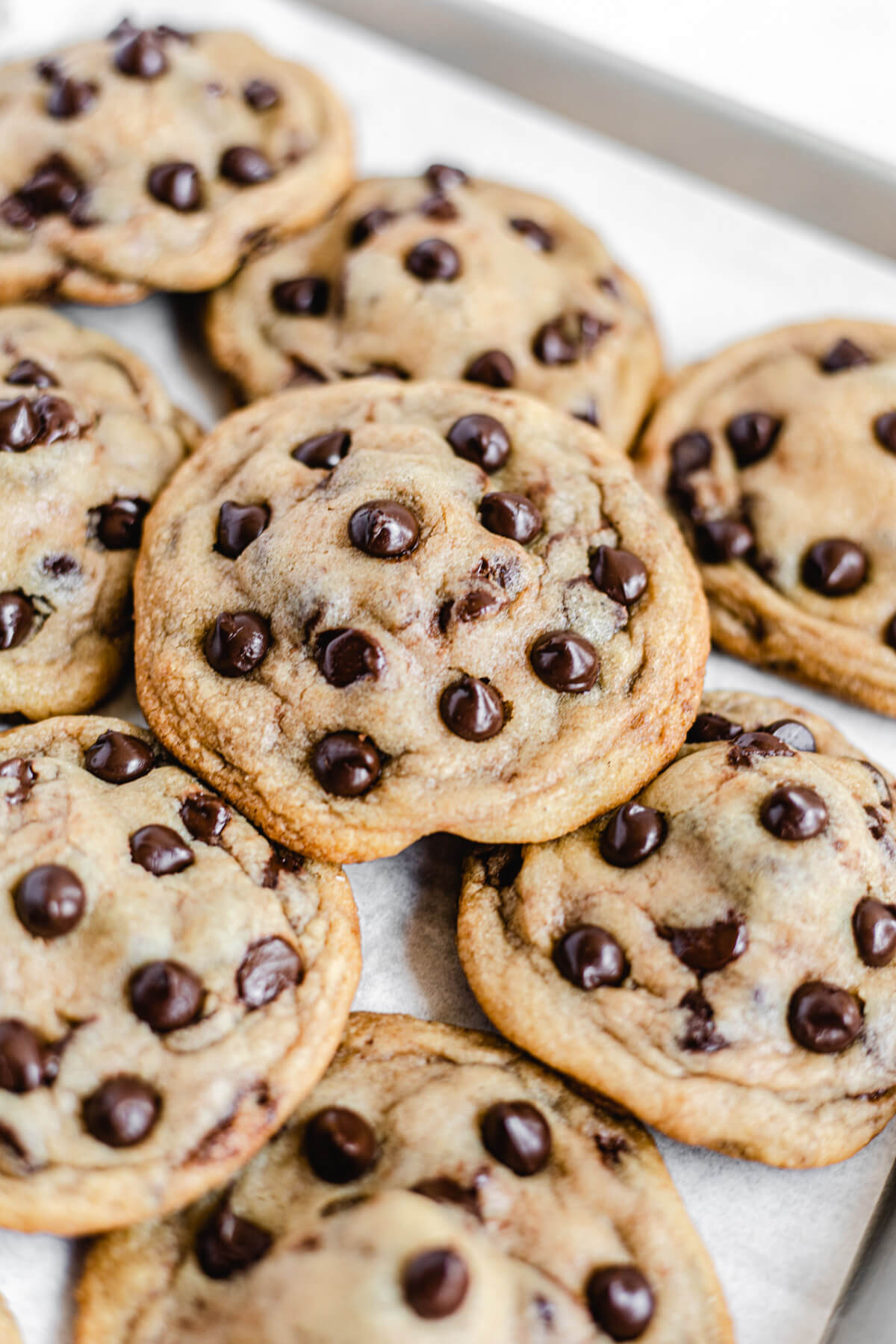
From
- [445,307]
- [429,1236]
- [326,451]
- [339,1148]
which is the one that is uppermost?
[445,307]

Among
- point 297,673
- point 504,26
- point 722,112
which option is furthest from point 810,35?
point 297,673

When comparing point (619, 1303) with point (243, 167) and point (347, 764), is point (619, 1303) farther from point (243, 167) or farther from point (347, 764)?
point (243, 167)

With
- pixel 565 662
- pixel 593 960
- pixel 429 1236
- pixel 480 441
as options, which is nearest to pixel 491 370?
pixel 480 441

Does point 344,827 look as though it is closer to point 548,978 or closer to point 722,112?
point 548,978

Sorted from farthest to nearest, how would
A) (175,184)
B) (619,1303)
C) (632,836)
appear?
1. (175,184)
2. (632,836)
3. (619,1303)

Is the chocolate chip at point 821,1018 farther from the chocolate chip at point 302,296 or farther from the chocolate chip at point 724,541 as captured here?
the chocolate chip at point 302,296

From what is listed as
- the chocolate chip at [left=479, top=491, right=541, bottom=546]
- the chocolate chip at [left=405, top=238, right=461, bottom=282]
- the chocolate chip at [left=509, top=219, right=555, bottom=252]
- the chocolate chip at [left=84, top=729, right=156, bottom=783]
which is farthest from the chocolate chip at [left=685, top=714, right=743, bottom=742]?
the chocolate chip at [left=509, top=219, right=555, bottom=252]
